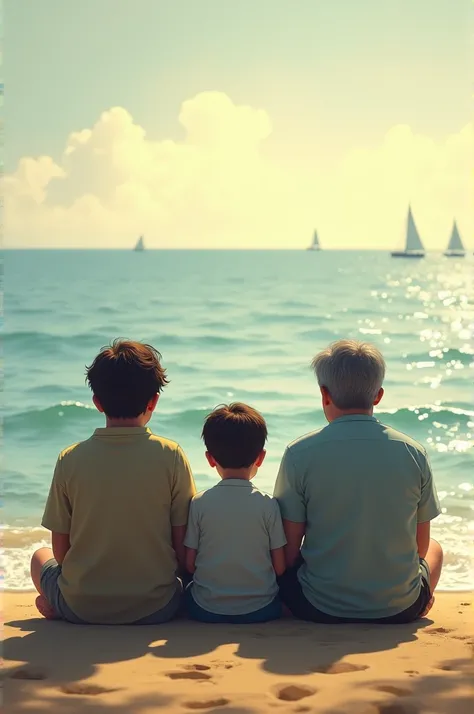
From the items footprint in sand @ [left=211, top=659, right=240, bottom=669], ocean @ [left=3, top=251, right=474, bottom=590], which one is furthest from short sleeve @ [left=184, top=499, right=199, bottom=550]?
ocean @ [left=3, top=251, right=474, bottom=590]

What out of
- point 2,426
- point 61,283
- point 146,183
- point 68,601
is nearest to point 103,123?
point 146,183

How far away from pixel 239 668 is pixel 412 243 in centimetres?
5498

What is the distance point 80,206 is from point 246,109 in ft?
56.2

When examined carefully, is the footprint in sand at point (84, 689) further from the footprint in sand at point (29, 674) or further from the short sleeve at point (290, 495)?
the short sleeve at point (290, 495)

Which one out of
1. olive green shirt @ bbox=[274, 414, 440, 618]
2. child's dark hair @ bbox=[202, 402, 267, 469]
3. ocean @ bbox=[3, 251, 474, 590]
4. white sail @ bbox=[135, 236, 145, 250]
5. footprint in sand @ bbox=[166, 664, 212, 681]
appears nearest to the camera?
footprint in sand @ bbox=[166, 664, 212, 681]

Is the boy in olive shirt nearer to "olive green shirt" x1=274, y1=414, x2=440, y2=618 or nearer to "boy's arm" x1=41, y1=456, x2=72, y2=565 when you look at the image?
"boy's arm" x1=41, y1=456, x2=72, y2=565

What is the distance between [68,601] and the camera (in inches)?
123

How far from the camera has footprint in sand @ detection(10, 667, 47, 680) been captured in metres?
2.52

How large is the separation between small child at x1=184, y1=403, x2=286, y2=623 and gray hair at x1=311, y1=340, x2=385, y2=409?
0.29 m

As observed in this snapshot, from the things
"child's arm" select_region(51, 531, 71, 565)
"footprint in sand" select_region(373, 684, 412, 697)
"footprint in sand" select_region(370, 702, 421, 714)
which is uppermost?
"child's arm" select_region(51, 531, 71, 565)

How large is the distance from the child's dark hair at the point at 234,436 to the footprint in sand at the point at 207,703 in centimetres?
98

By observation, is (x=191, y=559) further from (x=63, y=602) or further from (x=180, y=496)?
(x=63, y=602)

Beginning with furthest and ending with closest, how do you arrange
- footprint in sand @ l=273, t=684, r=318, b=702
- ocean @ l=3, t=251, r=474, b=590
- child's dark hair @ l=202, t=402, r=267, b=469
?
ocean @ l=3, t=251, r=474, b=590 → child's dark hair @ l=202, t=402, r=267, b=469 → footprint in sand @ l=273, t=684, r=318, b=702

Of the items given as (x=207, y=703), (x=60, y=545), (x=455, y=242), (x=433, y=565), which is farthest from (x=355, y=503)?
(x=455, y=242)
